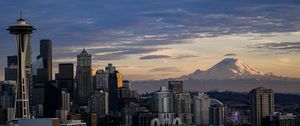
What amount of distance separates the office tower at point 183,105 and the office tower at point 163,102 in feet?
3.28

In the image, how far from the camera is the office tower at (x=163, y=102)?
9970cm

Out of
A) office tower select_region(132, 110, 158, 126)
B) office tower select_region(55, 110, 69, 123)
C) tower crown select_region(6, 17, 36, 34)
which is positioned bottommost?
office tower select_region(132, 110, 158, 126)

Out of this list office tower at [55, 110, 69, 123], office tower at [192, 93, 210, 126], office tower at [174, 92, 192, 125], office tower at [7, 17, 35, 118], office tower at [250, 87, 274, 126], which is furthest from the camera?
office tower at [192, 93, 210, 126]

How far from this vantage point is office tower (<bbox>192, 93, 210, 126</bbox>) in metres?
96.9

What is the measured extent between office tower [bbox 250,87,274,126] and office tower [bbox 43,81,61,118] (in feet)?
89.5

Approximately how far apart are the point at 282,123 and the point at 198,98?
25.5m

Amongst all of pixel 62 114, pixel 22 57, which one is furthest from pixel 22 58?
pixel 62 114

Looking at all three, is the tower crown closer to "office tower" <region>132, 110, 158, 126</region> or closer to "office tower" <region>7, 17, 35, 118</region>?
"office tower" <region>7, 17, 35, 118</region>

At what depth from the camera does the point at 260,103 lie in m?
91.1

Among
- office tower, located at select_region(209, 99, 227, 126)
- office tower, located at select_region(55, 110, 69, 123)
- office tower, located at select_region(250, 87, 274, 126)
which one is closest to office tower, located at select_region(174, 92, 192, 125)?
office tower, located at select_region(209, 99, 227, 126)

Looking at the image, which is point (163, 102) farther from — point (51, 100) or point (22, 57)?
point (22, 57)

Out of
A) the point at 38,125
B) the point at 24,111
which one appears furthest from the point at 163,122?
the point at 38,125

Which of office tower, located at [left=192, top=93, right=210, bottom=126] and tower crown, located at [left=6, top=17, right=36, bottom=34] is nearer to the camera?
tower crown, located at [left=6, top=17, right=36, bottom=34]

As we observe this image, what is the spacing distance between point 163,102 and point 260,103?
51.9ft
